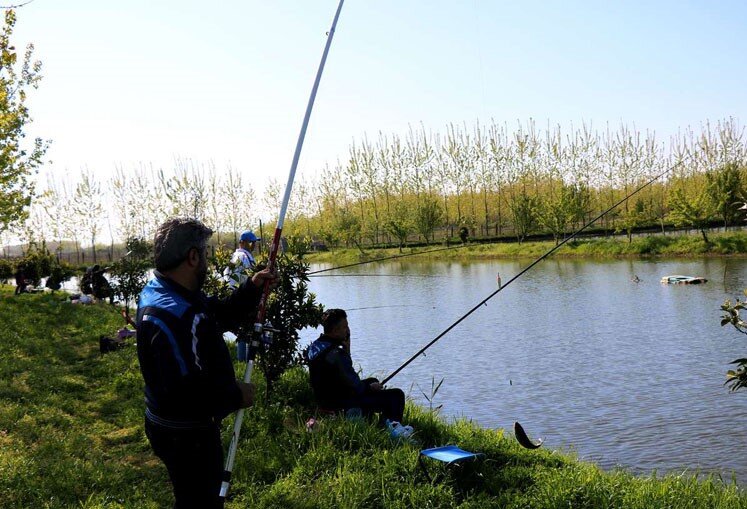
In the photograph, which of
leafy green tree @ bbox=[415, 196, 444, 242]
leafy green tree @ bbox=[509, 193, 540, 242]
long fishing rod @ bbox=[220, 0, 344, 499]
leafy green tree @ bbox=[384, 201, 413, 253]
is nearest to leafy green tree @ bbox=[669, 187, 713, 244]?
leafy green tree @ bbox=[509, 193, 540, 242]

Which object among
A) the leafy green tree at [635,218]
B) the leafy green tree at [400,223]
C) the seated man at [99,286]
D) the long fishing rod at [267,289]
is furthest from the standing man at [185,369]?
the leafy green tree at [400,223]

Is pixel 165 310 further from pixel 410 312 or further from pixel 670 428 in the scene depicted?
pixel 410 312

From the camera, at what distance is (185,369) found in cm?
335

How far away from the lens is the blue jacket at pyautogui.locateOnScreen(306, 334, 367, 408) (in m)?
6.48

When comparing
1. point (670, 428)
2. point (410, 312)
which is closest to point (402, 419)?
point (670, 428)

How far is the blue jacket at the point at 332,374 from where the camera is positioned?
648 centimetres

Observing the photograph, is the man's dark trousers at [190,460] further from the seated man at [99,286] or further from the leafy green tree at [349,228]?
the leafy green tree at [349,228]

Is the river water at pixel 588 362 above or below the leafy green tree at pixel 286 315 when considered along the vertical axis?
below

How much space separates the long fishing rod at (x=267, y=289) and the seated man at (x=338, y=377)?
47.9 inches

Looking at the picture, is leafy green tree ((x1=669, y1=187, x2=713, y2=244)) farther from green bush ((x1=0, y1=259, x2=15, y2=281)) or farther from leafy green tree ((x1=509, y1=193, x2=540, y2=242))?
green bush ((x1=0, y1=259, x2=15, y2=281))

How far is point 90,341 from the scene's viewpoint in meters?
13.5

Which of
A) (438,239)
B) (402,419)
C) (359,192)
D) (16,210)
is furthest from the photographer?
(359,192)

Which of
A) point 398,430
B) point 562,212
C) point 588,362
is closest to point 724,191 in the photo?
point 562,212

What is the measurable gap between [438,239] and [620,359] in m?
62.3
